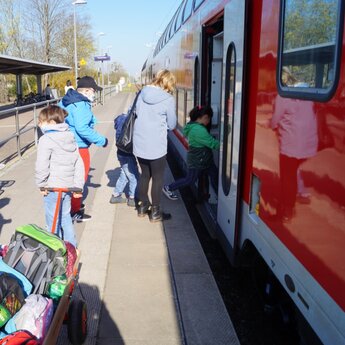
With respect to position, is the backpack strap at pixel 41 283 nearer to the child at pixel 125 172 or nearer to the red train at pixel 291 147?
the red train at pixel 291 147

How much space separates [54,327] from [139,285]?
150 cm

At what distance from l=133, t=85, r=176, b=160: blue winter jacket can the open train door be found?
0.98 m

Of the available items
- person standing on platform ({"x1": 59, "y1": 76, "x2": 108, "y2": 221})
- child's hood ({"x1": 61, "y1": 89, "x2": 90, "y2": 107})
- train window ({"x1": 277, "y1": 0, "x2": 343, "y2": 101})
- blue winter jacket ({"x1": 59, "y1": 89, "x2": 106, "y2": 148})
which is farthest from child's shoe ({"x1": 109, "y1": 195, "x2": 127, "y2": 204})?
train window ({"x1": 277, "y1": 0, "x2": 343, "y2": 101})

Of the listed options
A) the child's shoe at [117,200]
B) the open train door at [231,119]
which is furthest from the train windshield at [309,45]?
the child's shoe at [117,200]

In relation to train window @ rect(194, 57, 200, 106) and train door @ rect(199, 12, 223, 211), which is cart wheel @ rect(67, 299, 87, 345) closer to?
train door @ rect(199, 12, 223, 211)

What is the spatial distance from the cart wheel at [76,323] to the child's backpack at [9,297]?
1.39 feet

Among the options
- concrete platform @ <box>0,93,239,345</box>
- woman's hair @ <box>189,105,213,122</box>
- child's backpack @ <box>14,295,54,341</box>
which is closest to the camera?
child's backpack @ <box>14,295,54,341</box>

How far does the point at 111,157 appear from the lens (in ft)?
31.9

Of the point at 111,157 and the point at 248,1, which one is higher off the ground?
the point at 248,1

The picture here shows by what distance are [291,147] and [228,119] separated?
1.64 metres

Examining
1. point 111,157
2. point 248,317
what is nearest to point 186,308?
point 248,317

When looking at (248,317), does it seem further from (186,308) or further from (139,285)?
(139,285)

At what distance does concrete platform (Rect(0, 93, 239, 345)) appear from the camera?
3.24 metres

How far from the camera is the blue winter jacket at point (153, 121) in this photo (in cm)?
498
